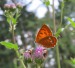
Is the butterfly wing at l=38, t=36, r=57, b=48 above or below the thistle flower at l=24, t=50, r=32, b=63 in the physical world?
above

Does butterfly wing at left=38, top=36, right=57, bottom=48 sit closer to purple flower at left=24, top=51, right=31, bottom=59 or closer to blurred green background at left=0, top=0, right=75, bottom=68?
purple flower at left=24, top=51, right=31, bottom=59

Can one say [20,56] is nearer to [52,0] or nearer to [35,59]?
[35,59]

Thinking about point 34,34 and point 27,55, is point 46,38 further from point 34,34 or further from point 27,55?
point 34,34

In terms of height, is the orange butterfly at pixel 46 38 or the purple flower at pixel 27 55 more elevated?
the orange butterfly at pixel 46 38

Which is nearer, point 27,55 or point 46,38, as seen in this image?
point 46,38

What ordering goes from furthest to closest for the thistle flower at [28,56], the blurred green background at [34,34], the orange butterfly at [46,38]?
the blurred green background at [34,34] < the thistle flower at [28,56] < the orange butterfly at [46,38]

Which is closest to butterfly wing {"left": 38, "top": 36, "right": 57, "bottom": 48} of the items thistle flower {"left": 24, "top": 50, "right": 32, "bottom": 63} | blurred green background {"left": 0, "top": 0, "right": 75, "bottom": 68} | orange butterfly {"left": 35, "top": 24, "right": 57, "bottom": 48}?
orange butterfly {"left": 35, "top": 24, "right": 57, "bottom": 48}

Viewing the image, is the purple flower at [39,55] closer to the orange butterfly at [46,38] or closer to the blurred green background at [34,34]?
the orange butterfly at [46,38]

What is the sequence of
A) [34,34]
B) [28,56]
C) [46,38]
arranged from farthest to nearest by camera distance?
1. [34,34]
2. [28,56]
3. [46,38]

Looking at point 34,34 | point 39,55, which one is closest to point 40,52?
point 39,55

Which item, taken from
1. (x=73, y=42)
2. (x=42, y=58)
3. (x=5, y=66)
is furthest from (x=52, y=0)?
(x=5, y=66)

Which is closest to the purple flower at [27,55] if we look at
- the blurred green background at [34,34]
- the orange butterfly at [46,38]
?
the orange butterfly at [46,38]
